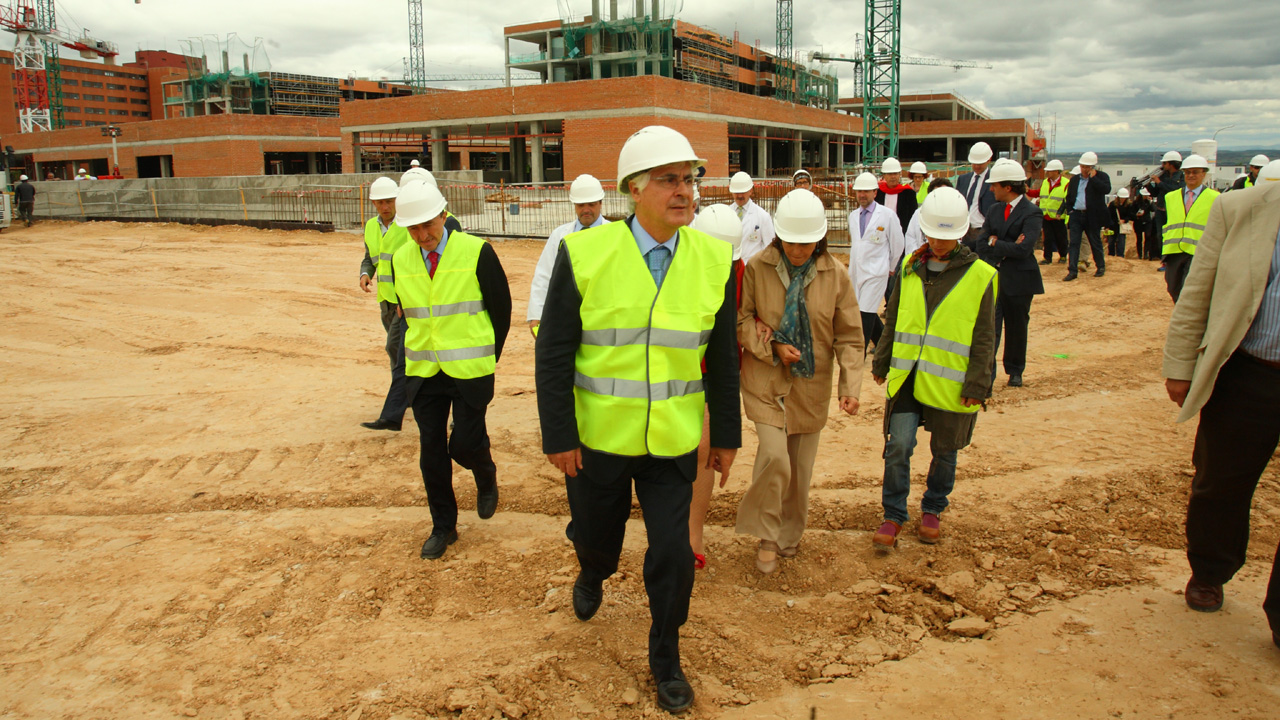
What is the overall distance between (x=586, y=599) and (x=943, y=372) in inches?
89.0

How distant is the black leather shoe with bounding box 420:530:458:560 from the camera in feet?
14.9

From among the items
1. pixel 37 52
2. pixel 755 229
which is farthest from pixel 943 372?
pixel 37 52

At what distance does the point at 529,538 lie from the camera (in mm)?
4805

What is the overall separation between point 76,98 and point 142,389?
12508cm

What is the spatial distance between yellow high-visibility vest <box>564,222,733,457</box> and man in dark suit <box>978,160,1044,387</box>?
516cm

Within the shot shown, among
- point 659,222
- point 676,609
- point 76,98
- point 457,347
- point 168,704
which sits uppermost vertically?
point 76,98

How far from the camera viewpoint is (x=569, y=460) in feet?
9.91

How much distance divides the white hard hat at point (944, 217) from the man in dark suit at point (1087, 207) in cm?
1137

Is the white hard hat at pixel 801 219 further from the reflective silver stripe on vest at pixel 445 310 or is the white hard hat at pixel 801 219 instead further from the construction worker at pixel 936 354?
the reflective silver stripe on vest at pixel 445 310

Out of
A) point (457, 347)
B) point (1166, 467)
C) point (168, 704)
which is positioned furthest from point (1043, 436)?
point (168, 704)

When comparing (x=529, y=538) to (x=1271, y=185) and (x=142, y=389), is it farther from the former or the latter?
(x=142, y=389)

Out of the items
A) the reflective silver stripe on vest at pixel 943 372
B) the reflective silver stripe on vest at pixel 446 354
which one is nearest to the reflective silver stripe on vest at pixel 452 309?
the reflective silver stripe on vest at pixel 446 354

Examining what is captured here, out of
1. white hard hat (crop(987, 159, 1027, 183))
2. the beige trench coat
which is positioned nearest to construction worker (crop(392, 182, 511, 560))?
the beige trench coat

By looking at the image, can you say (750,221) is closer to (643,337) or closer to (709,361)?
(709,361)
